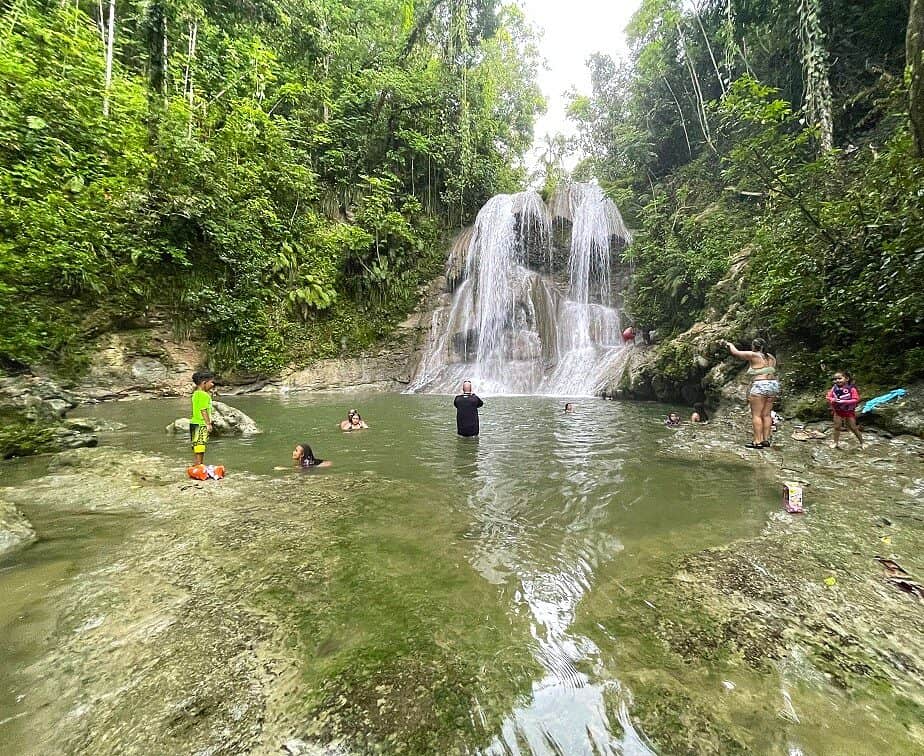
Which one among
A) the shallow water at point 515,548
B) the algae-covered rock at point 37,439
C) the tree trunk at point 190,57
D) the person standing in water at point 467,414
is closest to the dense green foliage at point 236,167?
the tree trunk at point 190,57

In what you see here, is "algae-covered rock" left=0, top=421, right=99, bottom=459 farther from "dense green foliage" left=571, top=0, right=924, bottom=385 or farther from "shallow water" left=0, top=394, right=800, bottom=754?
"dense green foliage" left=571, top=0, right=924, bottom=385

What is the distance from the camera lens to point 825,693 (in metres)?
1.79

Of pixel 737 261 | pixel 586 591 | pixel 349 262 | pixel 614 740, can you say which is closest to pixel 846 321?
pixel 737 261

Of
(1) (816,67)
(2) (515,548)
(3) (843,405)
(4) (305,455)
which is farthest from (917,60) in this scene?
(1) (816,67)

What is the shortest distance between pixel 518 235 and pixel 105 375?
18.5 m

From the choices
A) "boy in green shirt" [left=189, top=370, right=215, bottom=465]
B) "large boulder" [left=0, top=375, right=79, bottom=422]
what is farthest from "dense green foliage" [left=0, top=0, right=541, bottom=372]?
"boy in green shirt" [left=189, top=370, right=215, bottom=465]

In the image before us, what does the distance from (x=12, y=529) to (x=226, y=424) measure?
5211 millimetres

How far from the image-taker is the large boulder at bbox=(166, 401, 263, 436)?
825cm

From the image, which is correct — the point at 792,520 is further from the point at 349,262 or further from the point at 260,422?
the point at 349,262

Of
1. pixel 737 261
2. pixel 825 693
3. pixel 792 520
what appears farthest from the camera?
pixel 737 261

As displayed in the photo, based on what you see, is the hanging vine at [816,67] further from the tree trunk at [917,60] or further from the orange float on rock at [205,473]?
the orange float on rock at [205,473]

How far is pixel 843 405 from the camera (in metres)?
5.96

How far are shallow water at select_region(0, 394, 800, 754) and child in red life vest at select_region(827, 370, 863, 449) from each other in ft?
6.06

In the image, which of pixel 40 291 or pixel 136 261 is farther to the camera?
pixel 136 261
